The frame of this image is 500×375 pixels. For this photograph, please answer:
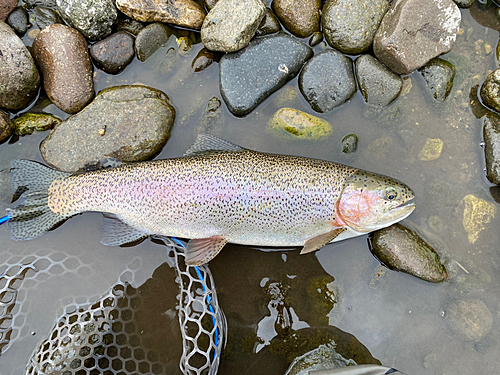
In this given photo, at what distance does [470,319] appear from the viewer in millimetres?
3156

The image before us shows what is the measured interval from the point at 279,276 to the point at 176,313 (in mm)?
1133

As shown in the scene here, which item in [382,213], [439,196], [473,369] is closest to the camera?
[382,213]

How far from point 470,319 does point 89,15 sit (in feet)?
16.5

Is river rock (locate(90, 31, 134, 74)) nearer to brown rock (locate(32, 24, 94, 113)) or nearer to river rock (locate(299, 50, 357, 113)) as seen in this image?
brown rock (locate(32, 24, 94, 113))

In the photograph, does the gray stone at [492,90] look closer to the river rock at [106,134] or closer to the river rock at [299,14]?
the river rock at [299,14]

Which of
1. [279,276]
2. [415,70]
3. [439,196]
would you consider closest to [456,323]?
[439,196]

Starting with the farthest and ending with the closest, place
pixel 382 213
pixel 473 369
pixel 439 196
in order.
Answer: pixel 439 196 → pixel 473 369 → pixel 382 213

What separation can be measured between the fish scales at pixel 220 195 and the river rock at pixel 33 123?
0.70 meters

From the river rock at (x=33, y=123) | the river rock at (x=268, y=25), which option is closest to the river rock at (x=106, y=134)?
the river rock at (x=33, y=123)

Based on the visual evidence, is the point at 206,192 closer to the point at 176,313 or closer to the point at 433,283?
the point at 176,313

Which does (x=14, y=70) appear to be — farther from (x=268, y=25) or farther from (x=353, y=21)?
(x=353, y=21)

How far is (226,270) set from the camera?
3412 millimetres

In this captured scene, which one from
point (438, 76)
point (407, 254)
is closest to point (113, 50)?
point (438, 76)

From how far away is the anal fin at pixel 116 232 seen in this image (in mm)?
3162
